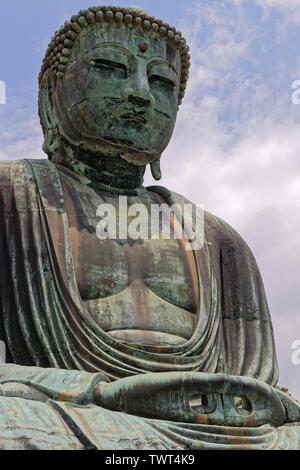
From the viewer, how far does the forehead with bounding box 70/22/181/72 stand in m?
9.48

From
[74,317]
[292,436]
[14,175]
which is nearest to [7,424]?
[74,317]

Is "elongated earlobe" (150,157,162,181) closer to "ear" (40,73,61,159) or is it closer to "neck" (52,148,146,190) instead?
"neck" (52,148,146,190)

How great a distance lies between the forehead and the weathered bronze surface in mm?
13

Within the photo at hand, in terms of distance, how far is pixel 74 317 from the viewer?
836 centimetres

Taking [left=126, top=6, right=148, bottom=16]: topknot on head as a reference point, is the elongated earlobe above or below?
below

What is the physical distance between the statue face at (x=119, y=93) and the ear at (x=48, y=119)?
0.15 metres

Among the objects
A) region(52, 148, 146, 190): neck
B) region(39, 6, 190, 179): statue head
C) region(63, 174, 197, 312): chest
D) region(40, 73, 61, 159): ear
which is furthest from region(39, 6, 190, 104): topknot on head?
region(63, 174, 197, 312): chest

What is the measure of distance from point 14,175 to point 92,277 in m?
1.18

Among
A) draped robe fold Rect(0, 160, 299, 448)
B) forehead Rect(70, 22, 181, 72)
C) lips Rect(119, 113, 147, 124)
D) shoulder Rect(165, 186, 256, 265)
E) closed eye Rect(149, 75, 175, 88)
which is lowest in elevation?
draped robe fold Rect(0, 160, 299, 448)

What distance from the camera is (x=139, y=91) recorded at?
918 cm

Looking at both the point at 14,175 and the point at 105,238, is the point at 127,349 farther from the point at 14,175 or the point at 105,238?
the point at 14,175

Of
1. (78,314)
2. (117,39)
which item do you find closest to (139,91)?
(117,39)

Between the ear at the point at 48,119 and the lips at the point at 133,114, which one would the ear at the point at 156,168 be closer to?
the lips at the point at 133,114

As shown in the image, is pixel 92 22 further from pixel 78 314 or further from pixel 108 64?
pixel 78 314
